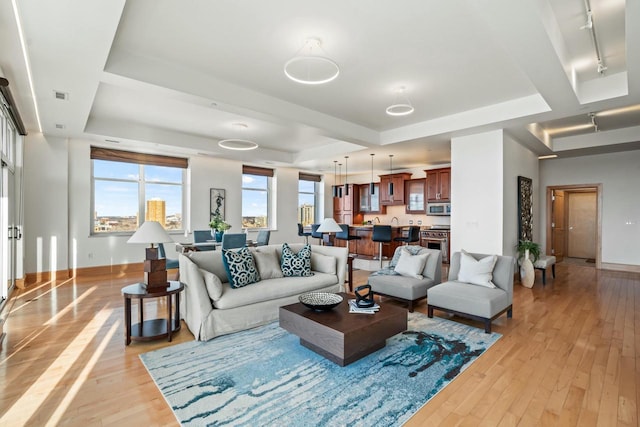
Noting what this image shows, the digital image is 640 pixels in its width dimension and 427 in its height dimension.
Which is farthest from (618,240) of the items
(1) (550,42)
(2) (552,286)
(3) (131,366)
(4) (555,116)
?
(3) (131,366)

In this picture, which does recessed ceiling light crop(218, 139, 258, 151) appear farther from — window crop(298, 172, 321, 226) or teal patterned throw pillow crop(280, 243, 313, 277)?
window crop(298, 172, 321, 226)

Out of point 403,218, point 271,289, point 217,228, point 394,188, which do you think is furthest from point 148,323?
point 403,218

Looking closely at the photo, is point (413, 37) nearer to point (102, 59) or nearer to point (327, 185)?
point (102, 59)

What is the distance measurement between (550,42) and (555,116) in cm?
238

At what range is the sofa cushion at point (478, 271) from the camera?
3.90 m

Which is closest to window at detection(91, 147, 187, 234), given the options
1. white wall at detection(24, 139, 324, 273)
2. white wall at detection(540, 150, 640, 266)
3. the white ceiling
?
white wall at detection(24, 139, 324, 273)

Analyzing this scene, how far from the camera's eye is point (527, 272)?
18.5 feet

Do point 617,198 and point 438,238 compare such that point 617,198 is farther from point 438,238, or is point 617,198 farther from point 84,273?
point 84,273

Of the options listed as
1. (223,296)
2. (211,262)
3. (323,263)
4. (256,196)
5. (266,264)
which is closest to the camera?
(223,296)

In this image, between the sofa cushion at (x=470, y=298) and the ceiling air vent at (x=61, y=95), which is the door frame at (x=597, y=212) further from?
the ceiling air vent at (x=61, y=95)

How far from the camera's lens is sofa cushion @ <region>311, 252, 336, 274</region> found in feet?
15.1

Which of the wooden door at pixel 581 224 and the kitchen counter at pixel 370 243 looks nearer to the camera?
the kitchen counter at pixel 370 243

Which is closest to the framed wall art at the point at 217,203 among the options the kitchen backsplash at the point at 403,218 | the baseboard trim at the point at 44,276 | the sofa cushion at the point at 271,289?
the baseboard trim at the point at 44,276

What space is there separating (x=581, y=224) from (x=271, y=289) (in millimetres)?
10321
